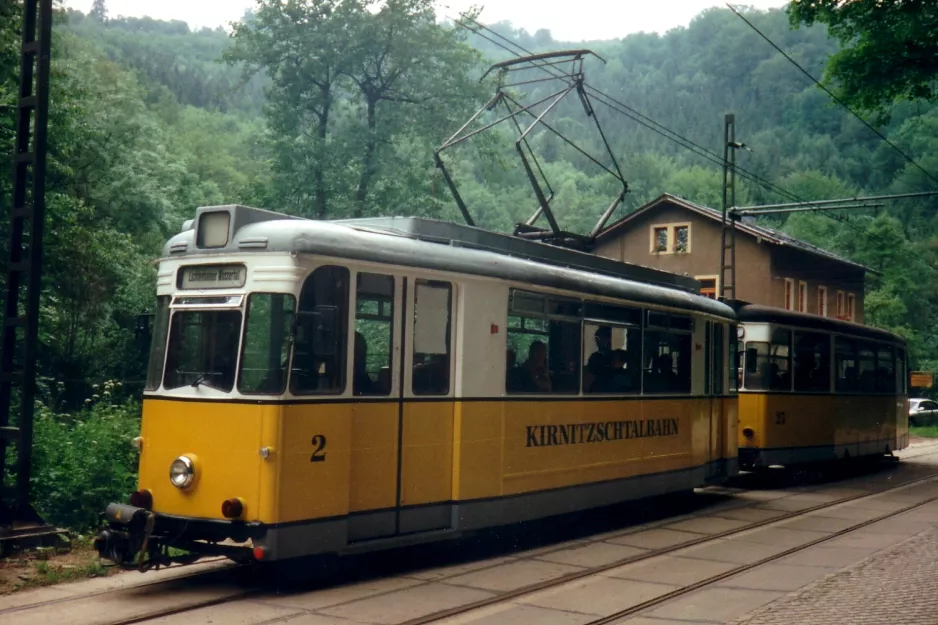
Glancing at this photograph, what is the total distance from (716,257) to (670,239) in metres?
2.12

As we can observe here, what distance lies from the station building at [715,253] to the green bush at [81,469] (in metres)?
32.5

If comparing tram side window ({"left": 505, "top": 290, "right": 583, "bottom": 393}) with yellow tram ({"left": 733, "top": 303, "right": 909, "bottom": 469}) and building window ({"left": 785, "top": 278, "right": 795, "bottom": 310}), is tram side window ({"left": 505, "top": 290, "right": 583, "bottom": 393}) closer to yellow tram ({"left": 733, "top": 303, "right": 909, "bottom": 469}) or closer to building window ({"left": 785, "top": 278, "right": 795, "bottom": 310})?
yellow tram ({"left": 733, "top": 303, "right": 909, "bottom": 469})

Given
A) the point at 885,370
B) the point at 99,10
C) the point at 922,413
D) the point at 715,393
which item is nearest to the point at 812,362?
the point at 885,370

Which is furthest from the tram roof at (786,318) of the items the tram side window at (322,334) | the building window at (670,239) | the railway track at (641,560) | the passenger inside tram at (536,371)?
the building window at (670,239)

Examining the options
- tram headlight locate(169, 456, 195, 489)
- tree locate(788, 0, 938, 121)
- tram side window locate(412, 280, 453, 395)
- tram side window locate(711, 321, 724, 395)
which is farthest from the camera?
tree locate(788, 0, 938, 121)

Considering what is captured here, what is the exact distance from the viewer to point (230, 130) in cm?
6544

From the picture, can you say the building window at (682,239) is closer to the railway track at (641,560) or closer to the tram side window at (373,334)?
the railway track at (641,560)

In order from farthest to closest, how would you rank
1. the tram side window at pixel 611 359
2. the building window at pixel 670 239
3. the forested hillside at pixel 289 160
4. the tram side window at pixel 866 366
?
the building window at pixel 670 239 < the tram side window at pixel 866 366 < the forested hillside at pixel 289 160 < the tram side window at pixel 611 359

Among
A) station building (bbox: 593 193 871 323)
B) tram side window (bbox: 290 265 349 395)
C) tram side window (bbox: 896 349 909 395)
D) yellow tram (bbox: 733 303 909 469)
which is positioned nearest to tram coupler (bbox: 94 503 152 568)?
tram side window (bbox: 290 265 349 395)

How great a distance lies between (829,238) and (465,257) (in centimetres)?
6196

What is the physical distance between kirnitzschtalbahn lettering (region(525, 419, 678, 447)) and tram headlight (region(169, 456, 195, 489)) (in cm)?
364

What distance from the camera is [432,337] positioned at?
369 inches

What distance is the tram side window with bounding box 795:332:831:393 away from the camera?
62.3 ft

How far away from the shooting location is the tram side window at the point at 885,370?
75.0ft
